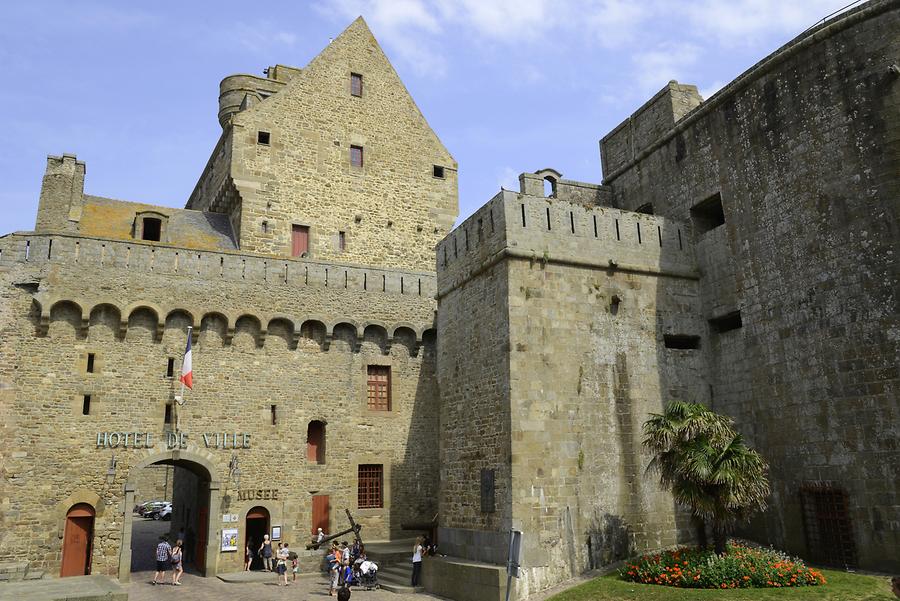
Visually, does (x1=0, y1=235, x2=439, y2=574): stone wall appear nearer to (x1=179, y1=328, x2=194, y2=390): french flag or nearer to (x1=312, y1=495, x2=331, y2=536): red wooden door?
(x1=312, y1=495, x2=331, y2=536): red wooden door

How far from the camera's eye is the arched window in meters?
20.4

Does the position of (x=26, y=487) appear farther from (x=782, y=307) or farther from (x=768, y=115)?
(x=768, y=115)

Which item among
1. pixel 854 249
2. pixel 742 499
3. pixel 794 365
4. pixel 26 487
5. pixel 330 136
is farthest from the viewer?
pixel 330 136

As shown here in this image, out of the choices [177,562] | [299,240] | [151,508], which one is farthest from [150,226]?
[151,508]

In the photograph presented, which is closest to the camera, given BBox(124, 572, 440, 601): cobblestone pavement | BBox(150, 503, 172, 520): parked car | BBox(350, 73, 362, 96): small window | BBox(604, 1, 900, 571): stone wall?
BBox(604, 1, 900, 571): stone wall

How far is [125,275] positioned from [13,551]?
7.22m

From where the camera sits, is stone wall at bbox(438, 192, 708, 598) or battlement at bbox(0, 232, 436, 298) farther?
battlement at bbox(0, 232, 436, 298)

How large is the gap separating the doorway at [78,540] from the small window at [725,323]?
16.2 metres

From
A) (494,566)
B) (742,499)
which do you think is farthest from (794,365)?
(494,566)

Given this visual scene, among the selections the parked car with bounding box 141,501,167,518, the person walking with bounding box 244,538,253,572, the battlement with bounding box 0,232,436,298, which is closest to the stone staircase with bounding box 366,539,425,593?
the person walking with bounding box 244,538,253,572

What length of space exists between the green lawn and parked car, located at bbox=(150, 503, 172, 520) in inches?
1156

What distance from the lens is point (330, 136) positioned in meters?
26.0

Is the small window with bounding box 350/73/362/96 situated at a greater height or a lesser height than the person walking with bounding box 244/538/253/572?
greater

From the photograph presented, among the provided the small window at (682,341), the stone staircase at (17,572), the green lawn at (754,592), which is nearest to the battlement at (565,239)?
the small window at (682,341)
